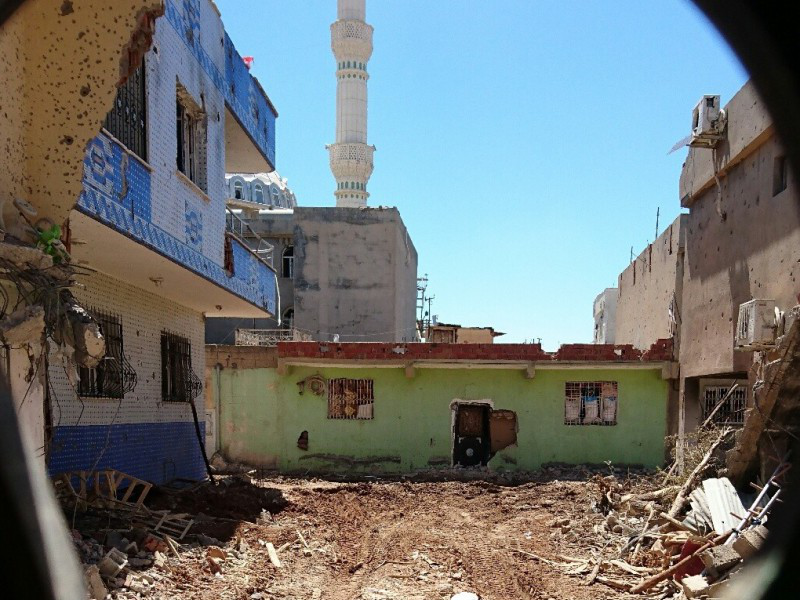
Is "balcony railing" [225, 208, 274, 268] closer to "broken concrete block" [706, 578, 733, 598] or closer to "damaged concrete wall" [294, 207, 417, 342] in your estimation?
"damaged concrete wall" [294, 207, 417, 342]

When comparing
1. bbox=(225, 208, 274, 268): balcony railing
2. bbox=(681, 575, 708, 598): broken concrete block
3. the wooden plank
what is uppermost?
bbox=(225, 208, 274, 268): balcony railing

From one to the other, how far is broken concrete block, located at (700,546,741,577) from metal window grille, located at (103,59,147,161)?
8.14 meters

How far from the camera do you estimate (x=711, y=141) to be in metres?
10.7

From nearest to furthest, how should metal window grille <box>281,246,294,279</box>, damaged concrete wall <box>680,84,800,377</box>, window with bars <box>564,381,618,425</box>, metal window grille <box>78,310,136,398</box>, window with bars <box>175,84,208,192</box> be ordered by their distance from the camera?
damaged concrete wall <box>680,84,800,377</box> → metal window grille <box>78,310,136,398</box> → window with bars <box>175,84,208,192</box> → window with bars <box>564,381,618,425</box> → metal window grille <box>281,246,294,279</box>

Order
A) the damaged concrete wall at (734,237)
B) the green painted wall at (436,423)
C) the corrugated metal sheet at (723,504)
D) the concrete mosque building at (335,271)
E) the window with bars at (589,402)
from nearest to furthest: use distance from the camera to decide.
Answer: the corrugated metal sheet at (723,504)
the damaged concrete wall at (734,237)
the green painted wall at (436,423)
the window with bars at (589,402)
the concrete mosque building at (335,271)

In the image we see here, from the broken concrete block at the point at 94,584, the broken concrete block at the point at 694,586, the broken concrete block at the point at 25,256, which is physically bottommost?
the broken concrete block at the point at 694,586

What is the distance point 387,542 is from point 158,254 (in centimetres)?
529

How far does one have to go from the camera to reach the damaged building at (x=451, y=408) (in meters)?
17.1

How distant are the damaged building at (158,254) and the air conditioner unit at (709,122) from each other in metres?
8.30

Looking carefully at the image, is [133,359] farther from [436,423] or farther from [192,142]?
[436,423]

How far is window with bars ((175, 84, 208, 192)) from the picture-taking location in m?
10.6

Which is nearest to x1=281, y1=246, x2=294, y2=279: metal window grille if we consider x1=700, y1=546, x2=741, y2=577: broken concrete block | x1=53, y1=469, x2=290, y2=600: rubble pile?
x1=53, y1=469, x2=290, y2=600: rubble pile

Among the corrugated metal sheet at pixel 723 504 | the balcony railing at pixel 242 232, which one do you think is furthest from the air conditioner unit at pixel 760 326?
the balcony railing at pixel 242 232

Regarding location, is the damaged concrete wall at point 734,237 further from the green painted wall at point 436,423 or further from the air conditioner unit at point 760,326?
the green painted wall at point 436,423
